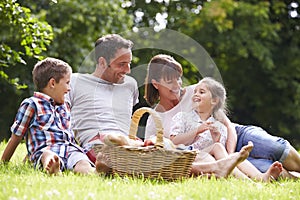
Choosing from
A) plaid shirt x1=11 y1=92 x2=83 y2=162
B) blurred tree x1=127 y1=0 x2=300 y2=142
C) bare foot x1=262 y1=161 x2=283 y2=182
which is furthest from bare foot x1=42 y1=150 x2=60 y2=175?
blurred tree x1=127 y1=0 x2=300 y2=142

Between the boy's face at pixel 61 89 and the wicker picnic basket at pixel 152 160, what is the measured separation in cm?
70

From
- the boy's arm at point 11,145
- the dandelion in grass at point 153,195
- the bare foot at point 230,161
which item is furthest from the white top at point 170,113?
the dandelion in grass at point 153,195

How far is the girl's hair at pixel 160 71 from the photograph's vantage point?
3.88 m

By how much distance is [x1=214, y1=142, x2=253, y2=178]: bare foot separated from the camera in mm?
3209

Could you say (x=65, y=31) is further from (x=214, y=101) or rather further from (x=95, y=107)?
(x=214, y=101)

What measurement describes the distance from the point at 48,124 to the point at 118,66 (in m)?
0.76

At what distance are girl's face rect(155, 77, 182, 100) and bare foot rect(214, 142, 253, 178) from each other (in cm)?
80

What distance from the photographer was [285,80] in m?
12.6

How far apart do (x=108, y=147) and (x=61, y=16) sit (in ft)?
23.3

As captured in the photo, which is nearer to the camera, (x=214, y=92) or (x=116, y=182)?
(x=116, y=182)

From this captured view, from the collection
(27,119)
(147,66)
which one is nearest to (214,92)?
(147,66)

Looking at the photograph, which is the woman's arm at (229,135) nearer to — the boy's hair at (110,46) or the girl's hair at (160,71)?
the girl's hair at (160,71)

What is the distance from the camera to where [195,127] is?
363 centimetres

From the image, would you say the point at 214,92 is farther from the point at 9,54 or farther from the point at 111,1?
the point at 111,1
